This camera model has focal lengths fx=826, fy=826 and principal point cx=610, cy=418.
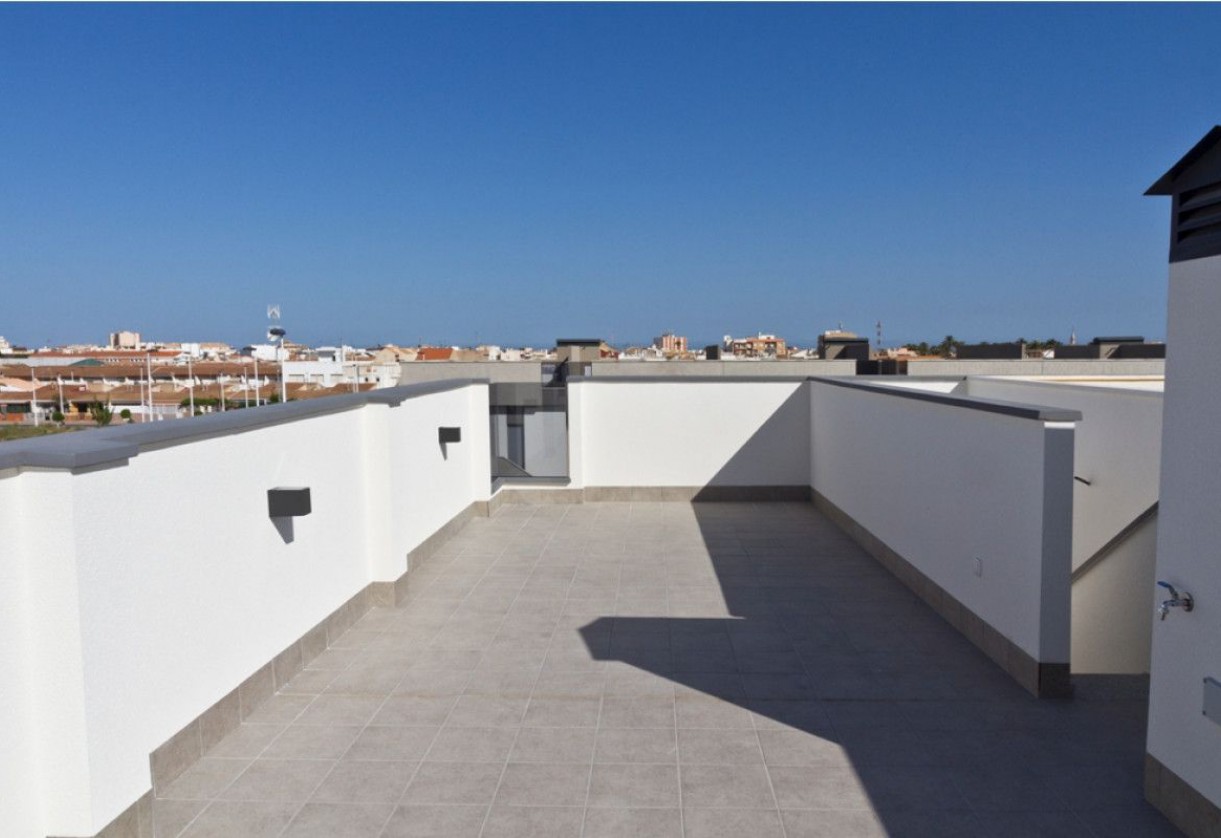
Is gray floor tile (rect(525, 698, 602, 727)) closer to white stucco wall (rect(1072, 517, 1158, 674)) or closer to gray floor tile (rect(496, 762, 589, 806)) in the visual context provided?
gray floor tile (rect(496, 762, 589, 806))

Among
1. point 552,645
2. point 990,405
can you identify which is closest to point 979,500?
point 990,405

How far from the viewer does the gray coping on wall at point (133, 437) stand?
8.81 ft

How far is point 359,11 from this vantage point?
22.7 meters

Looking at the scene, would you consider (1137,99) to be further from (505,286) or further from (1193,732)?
(505,286)

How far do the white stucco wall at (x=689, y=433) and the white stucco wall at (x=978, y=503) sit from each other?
2.18m

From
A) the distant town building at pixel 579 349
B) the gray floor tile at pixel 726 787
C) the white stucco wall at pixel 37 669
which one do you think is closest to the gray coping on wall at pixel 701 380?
the gray floor tile at pixel 726 787

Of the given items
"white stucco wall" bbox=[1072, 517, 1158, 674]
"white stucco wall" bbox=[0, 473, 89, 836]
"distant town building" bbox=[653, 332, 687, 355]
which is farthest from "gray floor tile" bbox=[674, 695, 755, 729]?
"distant town building" bbox=[653, 332, 687, 355]

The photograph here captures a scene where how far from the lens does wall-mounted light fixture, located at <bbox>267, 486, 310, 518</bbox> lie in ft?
14.8

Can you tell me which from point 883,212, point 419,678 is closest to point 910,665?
point 419,678

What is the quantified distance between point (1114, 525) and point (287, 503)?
567cm

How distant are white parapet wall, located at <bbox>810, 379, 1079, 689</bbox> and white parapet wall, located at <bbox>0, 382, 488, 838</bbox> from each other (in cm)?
412

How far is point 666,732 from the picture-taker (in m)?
3.99

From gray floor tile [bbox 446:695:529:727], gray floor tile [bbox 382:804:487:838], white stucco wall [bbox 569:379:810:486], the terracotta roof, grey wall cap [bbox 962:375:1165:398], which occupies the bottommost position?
gray floor tile [bbox 446:695:529:727]

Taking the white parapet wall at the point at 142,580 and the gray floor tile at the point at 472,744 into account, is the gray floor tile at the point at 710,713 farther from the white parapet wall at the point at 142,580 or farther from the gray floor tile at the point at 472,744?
the white parapet wall at the point at 142,580
